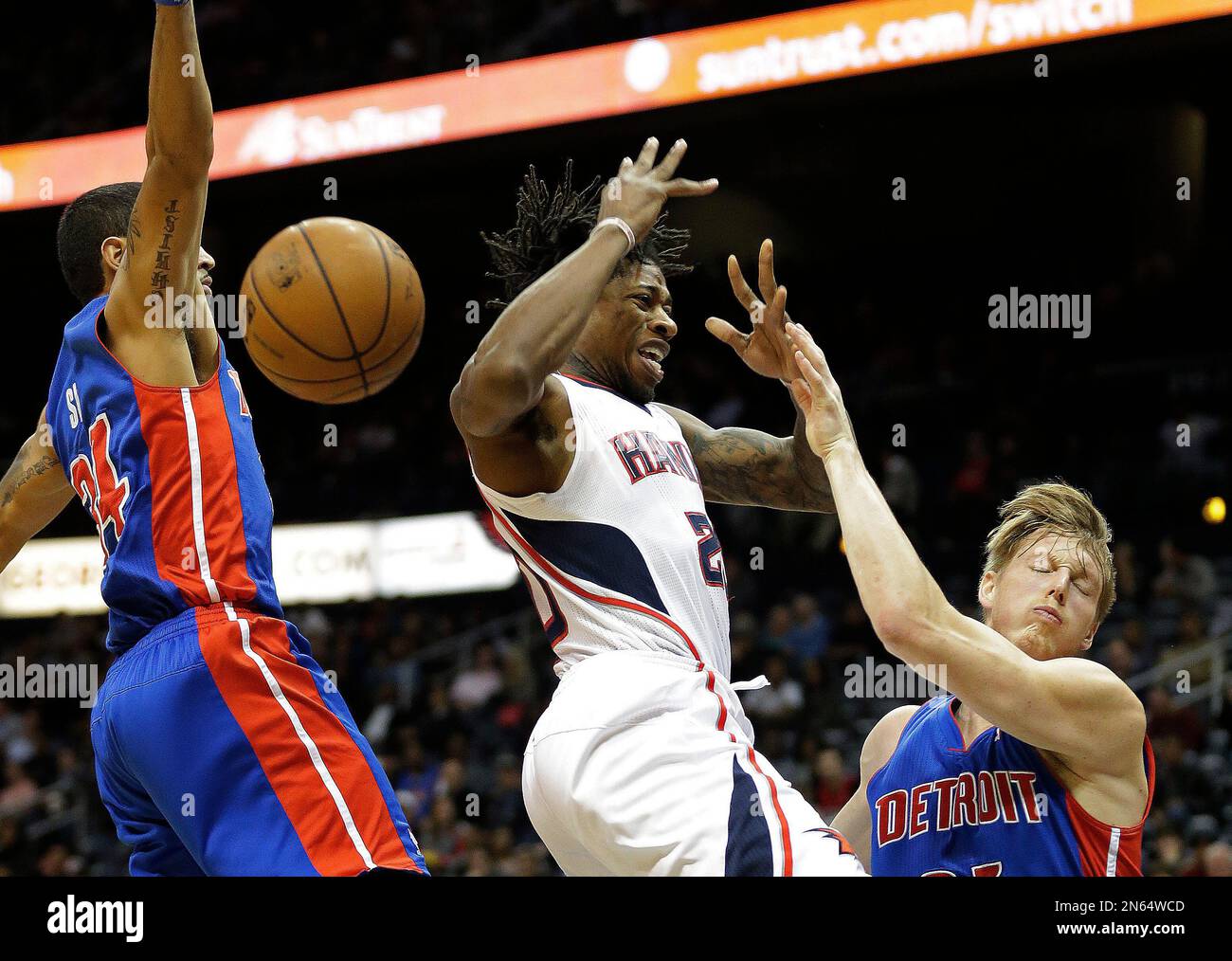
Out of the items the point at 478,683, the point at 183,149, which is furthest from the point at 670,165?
the point at 478,683

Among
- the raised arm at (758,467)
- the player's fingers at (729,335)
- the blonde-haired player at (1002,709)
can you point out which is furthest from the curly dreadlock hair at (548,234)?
the blonde-haired player at (1002,709)

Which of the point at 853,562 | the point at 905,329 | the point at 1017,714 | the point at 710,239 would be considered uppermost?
the point at 710,239

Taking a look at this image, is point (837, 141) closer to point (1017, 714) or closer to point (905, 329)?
point (905, 329)

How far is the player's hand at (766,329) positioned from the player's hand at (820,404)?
0.19 metres

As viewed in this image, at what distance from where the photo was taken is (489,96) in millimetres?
11562

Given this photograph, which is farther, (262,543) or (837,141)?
(837,141)

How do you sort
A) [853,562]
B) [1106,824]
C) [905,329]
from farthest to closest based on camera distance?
[905,329], [1106,824], [853,562]

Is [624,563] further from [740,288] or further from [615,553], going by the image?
[740,288]

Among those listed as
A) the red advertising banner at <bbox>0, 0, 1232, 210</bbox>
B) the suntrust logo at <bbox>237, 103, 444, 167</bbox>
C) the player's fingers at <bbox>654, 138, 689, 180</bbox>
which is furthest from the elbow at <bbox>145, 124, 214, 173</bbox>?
the suntrust logo at <bbox>237, 103, 444, 167</bbox>

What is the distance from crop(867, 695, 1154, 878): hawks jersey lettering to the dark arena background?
457cm

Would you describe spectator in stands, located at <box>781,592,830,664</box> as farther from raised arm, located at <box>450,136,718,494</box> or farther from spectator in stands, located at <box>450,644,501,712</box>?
Result: raised arm, located at <box>450,136,718,494</box>

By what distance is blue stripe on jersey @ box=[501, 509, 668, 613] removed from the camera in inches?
119

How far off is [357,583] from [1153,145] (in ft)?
Answer: 26.2
